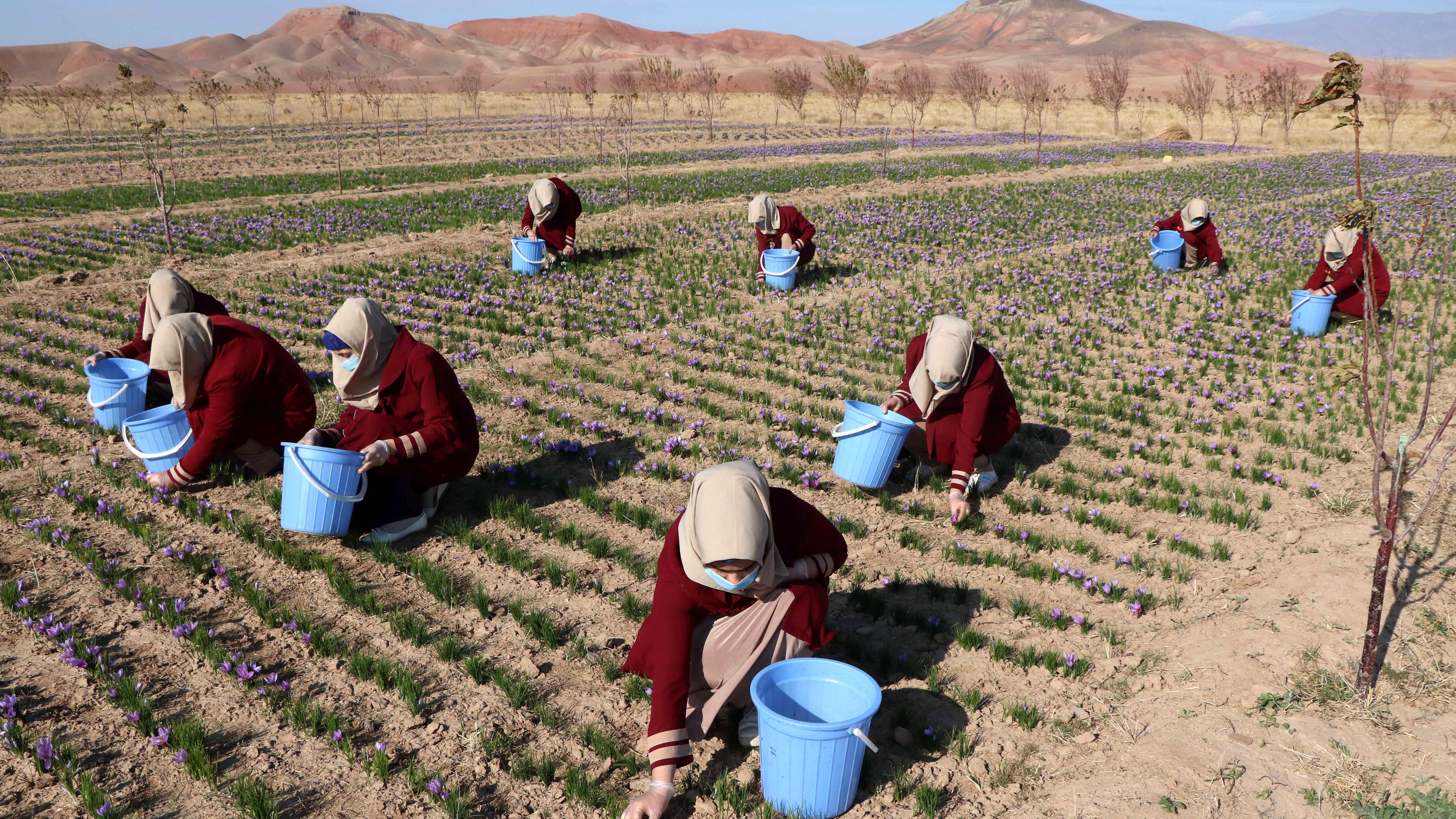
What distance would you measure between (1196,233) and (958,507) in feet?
30.6

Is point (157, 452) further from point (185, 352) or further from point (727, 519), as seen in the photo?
point (727, 519)

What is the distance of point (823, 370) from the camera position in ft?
28.1

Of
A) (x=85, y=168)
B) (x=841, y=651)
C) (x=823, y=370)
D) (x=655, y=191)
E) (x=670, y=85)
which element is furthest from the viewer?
(x=670, y=85)

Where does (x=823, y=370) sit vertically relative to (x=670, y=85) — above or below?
below

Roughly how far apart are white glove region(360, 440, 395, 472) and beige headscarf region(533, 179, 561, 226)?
22.8ft

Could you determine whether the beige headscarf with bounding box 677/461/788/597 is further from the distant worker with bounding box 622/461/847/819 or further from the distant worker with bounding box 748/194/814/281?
the distant worker with bounding box 748/194/814/281

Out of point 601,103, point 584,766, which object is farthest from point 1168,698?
point 601,103

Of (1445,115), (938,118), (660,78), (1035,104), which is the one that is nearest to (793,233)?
(1035,104)

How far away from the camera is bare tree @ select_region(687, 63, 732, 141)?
44144 millimetres

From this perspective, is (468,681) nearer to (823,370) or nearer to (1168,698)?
(1168,698)

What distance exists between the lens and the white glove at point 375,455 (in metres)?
4.98

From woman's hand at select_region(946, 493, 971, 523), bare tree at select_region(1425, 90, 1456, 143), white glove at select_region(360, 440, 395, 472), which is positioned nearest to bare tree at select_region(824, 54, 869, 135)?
bare tree at select_region(1425, 90, 1456, 143)

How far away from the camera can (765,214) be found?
11180 millimetres

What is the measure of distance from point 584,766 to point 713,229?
1320 centimetres
